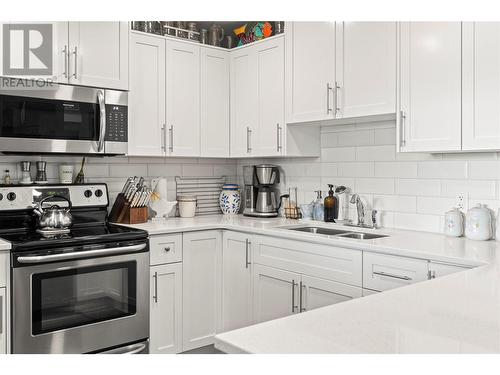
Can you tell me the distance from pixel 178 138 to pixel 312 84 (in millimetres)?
1033

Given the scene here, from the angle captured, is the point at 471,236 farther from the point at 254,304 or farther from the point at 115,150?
A: the point at 115,150

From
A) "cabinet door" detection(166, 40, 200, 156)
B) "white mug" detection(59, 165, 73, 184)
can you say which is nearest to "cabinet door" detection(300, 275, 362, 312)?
"cabinet door" detection(166, 40, 200, 156)

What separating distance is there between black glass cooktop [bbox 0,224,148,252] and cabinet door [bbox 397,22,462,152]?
5.40 feet

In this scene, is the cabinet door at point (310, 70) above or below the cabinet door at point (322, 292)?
above

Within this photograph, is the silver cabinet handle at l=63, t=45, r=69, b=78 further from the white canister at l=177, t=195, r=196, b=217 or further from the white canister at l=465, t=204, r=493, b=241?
the white canister at l=465, t=204, r=493, b=241

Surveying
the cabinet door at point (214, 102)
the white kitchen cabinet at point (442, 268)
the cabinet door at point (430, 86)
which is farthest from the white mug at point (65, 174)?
the white kitchen cabinet at point (442, 268)

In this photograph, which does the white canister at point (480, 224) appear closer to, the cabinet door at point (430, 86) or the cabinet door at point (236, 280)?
the cabinet door at point (430, 86)

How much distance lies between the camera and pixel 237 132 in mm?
3908

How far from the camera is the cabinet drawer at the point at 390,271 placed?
239 centimetres

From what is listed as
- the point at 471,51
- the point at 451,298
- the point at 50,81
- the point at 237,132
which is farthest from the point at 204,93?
the point at 451,298

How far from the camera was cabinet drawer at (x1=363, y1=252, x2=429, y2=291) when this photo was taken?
7.86ft

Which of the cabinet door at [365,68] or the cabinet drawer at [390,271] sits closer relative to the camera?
the cabinet drawer at [390,271]

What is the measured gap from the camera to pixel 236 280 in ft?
11.3

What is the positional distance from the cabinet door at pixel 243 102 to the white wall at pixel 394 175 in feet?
1.30
